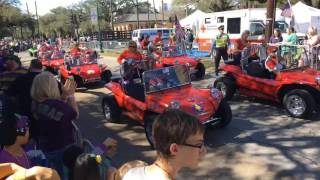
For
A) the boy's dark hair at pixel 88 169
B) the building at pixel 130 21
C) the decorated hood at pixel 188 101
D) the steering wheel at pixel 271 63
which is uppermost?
the building at pixel 130 21

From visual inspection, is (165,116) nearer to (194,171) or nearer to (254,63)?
(194,171)

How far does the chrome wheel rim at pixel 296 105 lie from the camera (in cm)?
743

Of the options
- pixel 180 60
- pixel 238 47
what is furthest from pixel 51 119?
pixel 180 60

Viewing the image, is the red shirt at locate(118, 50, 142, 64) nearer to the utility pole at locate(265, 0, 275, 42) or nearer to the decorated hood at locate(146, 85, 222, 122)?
the decorated hood at locate(146, 85, 222, 122)

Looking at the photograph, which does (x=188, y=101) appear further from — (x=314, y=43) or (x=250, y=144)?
(x=314, y=43)

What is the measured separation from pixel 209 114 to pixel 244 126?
1383mm

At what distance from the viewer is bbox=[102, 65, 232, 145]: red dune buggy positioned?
6.36m

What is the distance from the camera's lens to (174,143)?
1.80 m

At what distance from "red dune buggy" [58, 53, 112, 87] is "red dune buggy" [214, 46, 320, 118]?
4835 mm

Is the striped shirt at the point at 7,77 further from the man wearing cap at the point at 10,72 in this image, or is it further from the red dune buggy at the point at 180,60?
the red dune buggy at the point at 180,60

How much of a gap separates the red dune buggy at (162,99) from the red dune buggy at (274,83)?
1545mm

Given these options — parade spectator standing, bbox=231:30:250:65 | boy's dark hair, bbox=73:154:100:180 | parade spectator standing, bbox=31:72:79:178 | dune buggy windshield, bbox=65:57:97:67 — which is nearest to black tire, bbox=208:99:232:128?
parade spectator standing, bbox=231:30:250:65

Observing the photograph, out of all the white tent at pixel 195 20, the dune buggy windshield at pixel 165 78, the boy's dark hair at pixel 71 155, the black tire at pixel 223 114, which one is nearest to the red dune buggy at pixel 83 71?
the dune buggy windshield at pixel 165 78

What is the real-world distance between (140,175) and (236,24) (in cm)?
2118
